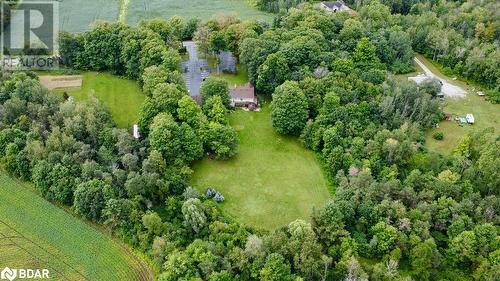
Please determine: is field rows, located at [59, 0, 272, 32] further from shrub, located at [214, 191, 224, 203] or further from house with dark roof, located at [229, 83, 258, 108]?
shrub, located at [214, 191, 224, 203]

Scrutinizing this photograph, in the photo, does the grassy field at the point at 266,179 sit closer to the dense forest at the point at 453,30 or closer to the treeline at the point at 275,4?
the dense forest at the point at 453,30

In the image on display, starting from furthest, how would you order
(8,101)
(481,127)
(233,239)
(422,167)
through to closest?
(481,127)
(8,101)
(422,167)
(233,239)

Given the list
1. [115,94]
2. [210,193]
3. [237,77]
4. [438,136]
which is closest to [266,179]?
[210,193]

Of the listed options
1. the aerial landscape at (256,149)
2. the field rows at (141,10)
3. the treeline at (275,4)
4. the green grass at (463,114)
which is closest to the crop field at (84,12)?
the field rows at (141,10)

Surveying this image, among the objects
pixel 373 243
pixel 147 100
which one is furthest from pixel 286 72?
pixel 373 243

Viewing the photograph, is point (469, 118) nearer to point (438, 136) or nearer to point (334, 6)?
point (438, 136)

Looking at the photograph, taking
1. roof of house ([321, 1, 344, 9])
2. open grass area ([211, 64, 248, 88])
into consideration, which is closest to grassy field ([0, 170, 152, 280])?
open grass area ([211, 64, 248, 88])

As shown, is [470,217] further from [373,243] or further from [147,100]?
[147,100]
